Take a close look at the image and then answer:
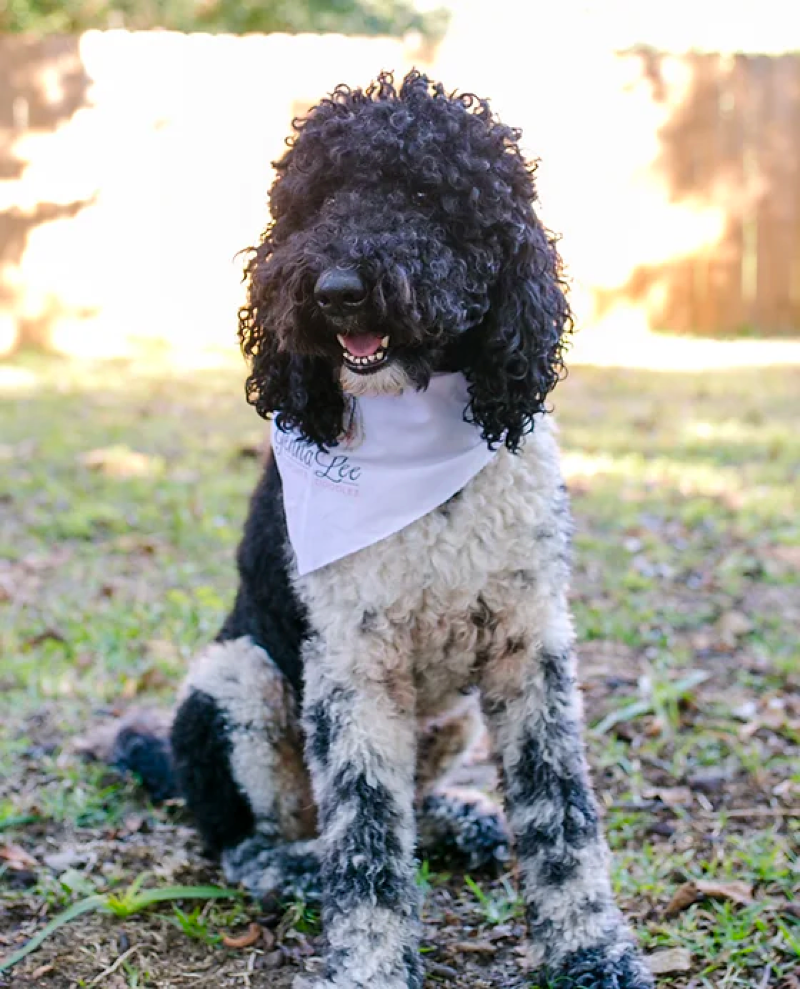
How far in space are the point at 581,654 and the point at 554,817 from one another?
1963 mm

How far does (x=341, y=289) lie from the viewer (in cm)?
242

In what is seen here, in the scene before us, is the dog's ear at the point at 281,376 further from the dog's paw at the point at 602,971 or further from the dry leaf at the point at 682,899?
the dry leaf at the point at 682,899

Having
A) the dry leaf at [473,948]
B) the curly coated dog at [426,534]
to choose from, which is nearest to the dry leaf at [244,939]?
the curly coated dog at [426,534]

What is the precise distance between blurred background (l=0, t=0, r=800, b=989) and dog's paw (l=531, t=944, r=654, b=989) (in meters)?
0.14

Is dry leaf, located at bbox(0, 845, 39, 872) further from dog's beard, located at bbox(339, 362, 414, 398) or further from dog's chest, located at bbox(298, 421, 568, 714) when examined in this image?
dog's beard, located at bbox(339, 362, 414, 398)

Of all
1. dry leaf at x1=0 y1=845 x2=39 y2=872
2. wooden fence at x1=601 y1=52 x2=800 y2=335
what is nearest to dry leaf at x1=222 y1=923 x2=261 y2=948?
dry leaf at x1=0 y1=845 x2=39 y2=872

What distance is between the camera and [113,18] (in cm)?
1694

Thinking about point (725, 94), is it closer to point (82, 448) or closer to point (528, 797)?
point (82, 448)

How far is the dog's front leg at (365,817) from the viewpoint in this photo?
2.68 metres

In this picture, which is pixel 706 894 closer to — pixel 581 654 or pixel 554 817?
pixel 554 817

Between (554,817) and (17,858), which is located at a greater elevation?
(554,817)

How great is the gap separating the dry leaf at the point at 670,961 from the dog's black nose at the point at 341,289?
1.68 meters

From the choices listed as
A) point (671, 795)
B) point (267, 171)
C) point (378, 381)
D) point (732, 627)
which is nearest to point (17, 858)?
point (378, 381)

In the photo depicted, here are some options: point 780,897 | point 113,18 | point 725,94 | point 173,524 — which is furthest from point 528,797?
point 113,18
